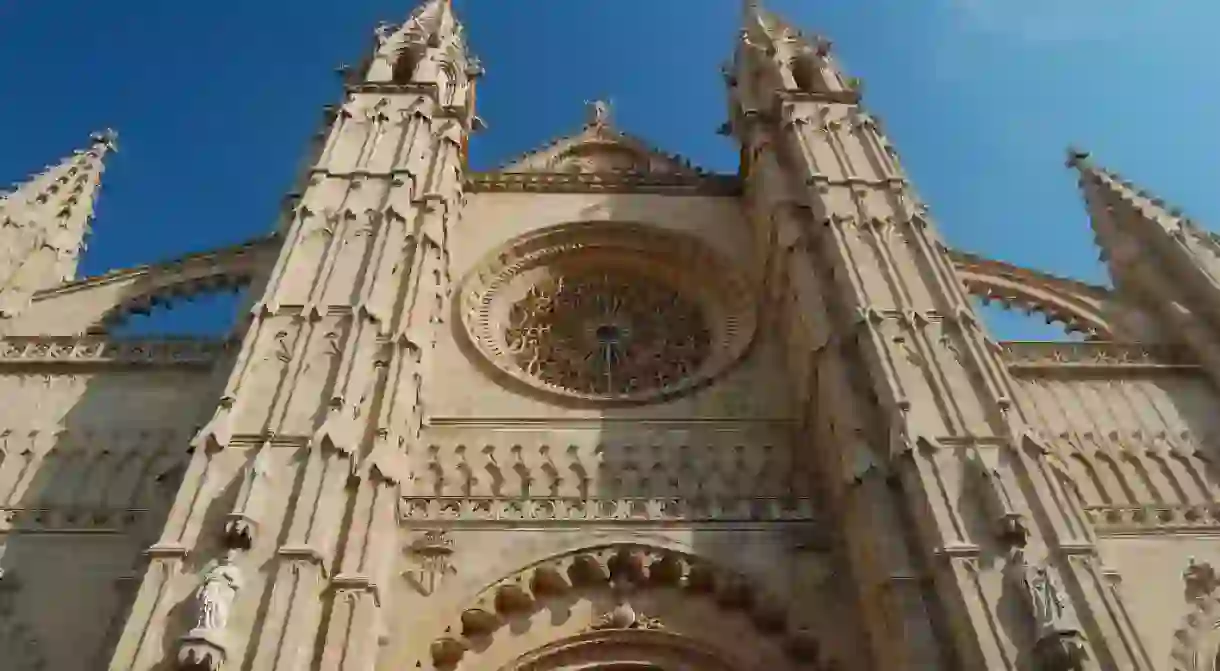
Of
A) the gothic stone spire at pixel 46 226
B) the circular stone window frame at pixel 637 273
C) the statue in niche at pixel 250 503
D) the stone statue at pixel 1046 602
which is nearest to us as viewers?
the stone statue at pixel 1046 602

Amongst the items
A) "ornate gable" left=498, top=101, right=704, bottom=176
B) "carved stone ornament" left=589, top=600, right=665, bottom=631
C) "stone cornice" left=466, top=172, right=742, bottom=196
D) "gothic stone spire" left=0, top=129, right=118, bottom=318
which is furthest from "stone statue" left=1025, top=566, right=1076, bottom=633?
"gothic stone spire" left=0, top=129, right=118, bottom=318

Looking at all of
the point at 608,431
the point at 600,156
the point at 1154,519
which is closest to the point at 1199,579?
the point at 1154,519

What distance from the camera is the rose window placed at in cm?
1441

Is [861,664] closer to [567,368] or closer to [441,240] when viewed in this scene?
[567,368]

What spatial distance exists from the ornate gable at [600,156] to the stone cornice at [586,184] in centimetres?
98

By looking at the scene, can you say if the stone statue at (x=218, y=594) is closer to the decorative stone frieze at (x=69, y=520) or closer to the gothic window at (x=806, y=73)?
the decorative stone frieze at (x=69, y=520)

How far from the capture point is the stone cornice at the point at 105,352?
43.6ft

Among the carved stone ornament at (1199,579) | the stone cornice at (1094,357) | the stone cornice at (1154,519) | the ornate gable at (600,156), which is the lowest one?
the carved stone ornament at (1199,579)

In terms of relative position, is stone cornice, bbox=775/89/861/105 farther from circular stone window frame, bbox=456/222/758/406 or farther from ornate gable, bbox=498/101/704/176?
circular stone window frame, bbox=456/222/758/406

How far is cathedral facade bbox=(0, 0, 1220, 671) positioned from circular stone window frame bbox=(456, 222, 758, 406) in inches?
1.8

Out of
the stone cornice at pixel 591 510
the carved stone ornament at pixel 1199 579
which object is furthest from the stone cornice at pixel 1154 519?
the stone cornice at pixel 591 510

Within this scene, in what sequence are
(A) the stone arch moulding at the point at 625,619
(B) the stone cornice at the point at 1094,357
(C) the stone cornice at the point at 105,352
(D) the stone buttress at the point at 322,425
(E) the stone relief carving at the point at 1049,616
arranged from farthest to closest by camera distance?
(B) the stone cornice at the point at 1094,357
(C) the stone cornice at the point at 105,352
(A) the stone arch moulding at the point at 625,619
(D) the stone buttress at the point at 322,425
(E) the stone relief carving at the point at 1049,616

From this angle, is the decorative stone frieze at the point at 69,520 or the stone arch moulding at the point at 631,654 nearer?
the stone arch moulding at the point at 631,654

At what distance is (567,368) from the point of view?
14570 millimetres
